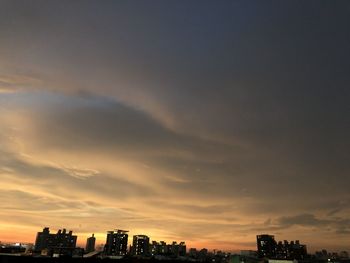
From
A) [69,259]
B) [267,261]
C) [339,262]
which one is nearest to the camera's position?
[69,259]

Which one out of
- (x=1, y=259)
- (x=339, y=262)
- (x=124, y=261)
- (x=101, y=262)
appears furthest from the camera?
(x=339, y=262)

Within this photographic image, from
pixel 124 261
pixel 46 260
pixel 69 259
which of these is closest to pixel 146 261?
pixel 124 261

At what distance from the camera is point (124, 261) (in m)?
64.5

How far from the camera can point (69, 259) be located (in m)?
55.9

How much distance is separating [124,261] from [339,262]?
141 metres

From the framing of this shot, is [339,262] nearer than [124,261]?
No

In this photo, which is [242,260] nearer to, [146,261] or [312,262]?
[312,262]

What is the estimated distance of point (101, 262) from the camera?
196 ft

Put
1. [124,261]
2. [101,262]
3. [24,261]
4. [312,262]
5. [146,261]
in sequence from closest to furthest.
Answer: [24,261] → [101,262] → [124,261] → [146,261] → [312,262]

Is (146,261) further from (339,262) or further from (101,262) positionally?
(339,262)

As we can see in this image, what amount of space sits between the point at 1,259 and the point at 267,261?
335ft

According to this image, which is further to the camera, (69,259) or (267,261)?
(267,261)

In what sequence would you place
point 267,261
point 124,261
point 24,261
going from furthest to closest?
point 267,261 < point 124,261 < point 24,261

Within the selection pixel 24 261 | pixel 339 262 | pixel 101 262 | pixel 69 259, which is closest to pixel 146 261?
pixel 101 262
